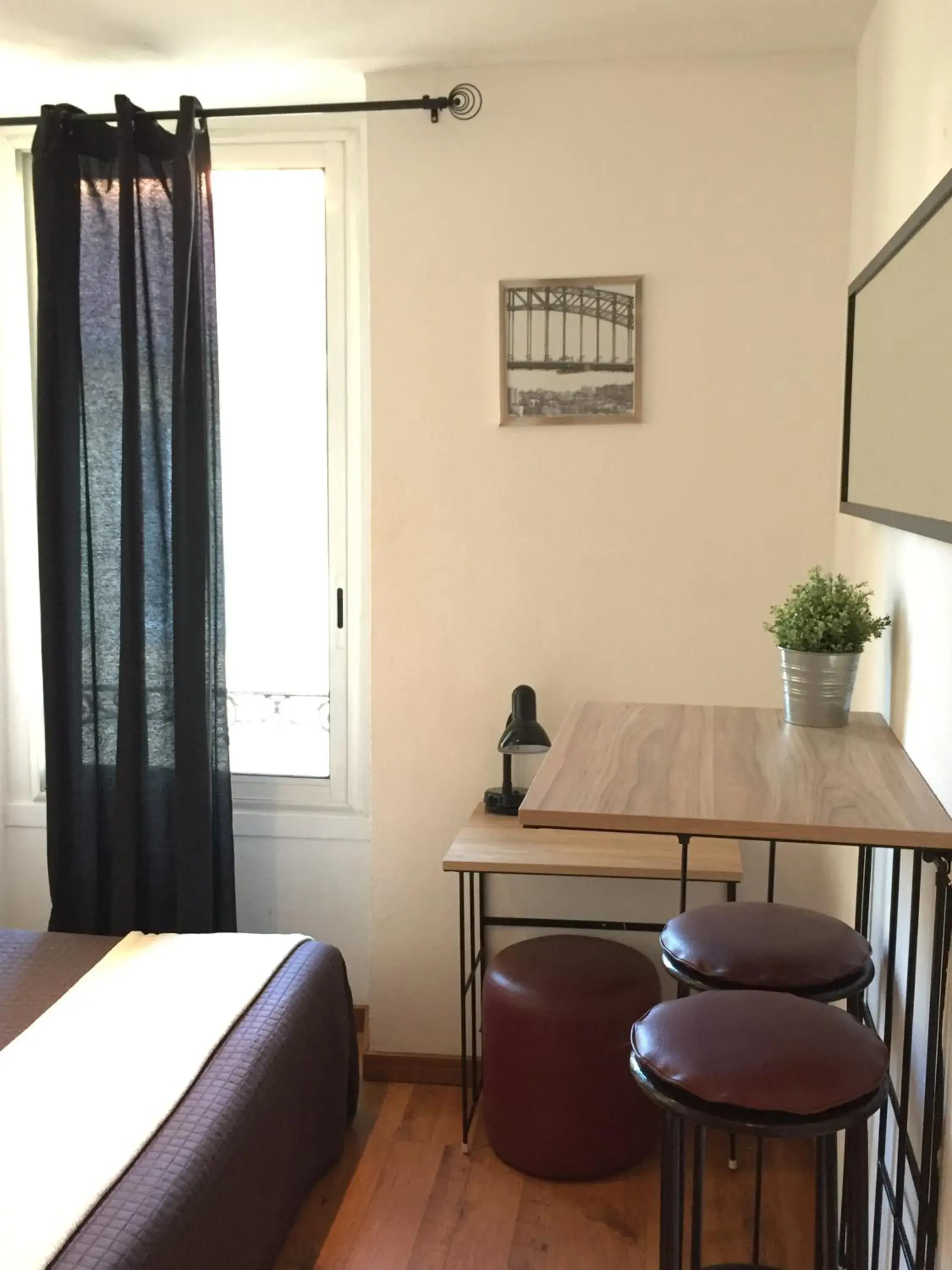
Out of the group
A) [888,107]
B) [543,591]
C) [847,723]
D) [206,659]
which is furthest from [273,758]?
[888,107]

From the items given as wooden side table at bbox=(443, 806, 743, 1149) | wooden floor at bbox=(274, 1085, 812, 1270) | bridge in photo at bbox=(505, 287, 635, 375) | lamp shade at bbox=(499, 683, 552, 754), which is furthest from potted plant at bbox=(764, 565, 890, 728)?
wooden floor at bbox=(274, 1085, 812, 1270)

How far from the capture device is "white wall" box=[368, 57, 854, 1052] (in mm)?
2820

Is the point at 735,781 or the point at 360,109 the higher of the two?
the point at 360,109

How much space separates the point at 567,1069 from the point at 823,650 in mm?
1182

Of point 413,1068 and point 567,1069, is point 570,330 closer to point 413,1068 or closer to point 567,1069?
point 567,1069

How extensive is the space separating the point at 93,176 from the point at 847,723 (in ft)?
7.74

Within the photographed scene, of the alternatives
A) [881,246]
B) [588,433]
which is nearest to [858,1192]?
[881,246]

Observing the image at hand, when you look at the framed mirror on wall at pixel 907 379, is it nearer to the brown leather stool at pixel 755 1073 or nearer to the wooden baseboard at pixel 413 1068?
the brown leather stool at pixel 755 1073

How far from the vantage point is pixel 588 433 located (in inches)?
116

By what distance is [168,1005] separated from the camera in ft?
8.14

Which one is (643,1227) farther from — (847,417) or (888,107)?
(888,107)

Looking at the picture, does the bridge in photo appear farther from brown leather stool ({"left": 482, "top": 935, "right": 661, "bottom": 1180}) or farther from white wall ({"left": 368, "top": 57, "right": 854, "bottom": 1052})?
brown leather stool ({"left": 482, "top": 935, "right": 661, "bottom": 1180})

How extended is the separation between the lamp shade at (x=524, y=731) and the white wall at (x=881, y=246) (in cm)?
75

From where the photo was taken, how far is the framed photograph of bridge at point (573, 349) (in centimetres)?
289
